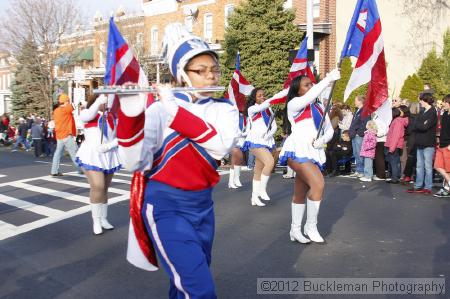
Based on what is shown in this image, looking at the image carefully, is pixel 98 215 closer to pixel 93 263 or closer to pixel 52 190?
pixel 93 263

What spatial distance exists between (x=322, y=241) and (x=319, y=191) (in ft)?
2.32

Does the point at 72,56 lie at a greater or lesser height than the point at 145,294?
greater

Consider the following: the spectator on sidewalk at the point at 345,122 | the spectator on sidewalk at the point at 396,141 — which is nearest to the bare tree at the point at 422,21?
the spectator on sidewalk at the point at 345,122

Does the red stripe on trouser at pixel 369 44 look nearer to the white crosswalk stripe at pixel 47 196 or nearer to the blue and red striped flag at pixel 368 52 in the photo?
the blue and red striped flag at pixel 368 52

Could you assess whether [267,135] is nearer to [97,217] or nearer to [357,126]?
[97,217]

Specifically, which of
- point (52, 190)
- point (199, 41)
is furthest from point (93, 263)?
point (52, 190)

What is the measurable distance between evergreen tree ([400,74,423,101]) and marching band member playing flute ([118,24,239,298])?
67.9 ft

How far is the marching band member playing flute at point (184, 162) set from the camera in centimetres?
273

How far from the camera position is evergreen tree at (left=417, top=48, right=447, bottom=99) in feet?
71.9

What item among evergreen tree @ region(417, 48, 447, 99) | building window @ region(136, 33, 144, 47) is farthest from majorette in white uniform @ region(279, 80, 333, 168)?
building window @ region(136, 33, 144, 47)

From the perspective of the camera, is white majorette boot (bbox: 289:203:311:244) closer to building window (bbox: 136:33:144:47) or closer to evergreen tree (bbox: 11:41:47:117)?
building window (bbox: 136:33:144:47)

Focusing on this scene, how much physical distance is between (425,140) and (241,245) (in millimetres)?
5750

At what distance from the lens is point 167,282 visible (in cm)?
507

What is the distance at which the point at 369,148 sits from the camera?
→ 1248 cm
